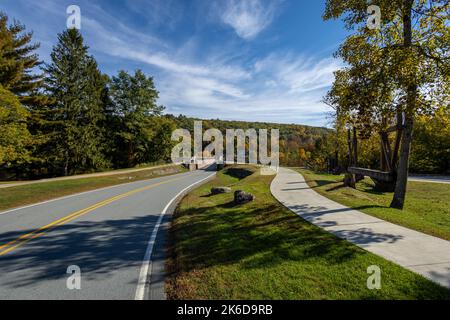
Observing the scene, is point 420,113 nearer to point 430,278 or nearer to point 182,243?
point 430,278

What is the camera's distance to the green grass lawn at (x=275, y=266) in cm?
400

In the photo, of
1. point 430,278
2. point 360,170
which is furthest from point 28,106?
point 430,278

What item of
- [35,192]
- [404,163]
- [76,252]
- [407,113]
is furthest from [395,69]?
[35,192]

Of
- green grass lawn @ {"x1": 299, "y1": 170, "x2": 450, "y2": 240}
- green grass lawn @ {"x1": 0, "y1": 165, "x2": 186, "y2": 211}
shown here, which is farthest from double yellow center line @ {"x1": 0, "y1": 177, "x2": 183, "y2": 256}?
green grass lawn @ {"x1": 299, "y1": 170, "x2": 450, "y2": 240}

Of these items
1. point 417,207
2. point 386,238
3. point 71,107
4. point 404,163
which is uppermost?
point 71,107

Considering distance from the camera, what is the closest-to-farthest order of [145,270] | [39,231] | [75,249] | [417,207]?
[145,270], [75,249], [39,231], [417,207]

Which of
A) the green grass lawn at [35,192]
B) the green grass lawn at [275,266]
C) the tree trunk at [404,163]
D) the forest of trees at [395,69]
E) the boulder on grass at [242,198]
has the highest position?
the forest of trees at [395,69]

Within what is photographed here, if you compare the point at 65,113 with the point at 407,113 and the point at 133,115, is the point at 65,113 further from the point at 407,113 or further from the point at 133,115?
the point at 407,113

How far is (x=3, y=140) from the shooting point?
71.9 ft

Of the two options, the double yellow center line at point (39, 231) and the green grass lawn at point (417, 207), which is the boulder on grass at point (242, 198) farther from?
the double yellow center line at point (39, 231)

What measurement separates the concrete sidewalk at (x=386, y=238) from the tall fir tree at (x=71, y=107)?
3181cm

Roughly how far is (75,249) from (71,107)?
3102cm

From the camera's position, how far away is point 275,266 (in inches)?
193

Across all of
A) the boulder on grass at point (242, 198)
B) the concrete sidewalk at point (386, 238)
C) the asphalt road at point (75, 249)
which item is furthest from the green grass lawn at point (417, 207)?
the asphalt road at point (75, 249)
